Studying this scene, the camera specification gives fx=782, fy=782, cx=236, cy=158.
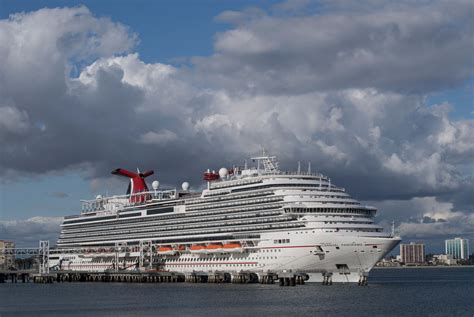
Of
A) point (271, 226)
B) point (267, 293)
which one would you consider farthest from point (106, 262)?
point (267, 293)

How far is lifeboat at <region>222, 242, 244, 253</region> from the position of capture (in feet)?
340

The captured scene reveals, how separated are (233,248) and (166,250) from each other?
19424 mm

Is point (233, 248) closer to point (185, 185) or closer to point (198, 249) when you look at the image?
point (198, 249)

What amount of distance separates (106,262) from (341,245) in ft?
194

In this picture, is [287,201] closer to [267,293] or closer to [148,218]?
[267,293]

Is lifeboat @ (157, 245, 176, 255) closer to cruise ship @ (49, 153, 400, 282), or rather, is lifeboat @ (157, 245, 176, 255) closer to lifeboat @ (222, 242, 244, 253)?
cruise ship @ (49, 153, 400, 282)

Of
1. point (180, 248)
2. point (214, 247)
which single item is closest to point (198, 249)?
point (214, 247)

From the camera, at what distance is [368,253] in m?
93.2

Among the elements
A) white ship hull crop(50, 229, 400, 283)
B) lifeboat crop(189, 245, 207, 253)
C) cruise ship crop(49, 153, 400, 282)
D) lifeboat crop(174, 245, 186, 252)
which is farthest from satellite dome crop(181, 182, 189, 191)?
white ship hull crop(50, 229, 400, 283)

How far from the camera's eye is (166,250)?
120688mm

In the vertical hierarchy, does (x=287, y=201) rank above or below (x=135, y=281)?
above

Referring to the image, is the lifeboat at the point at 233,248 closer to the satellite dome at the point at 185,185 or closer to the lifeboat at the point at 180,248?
the lifeboat at the point at 180,248

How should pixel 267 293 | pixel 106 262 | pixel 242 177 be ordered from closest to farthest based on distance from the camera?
pixel 267 293, pixel 242 177, pixel 106 262

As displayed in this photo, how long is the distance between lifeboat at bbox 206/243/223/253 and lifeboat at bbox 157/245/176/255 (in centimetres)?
1023
